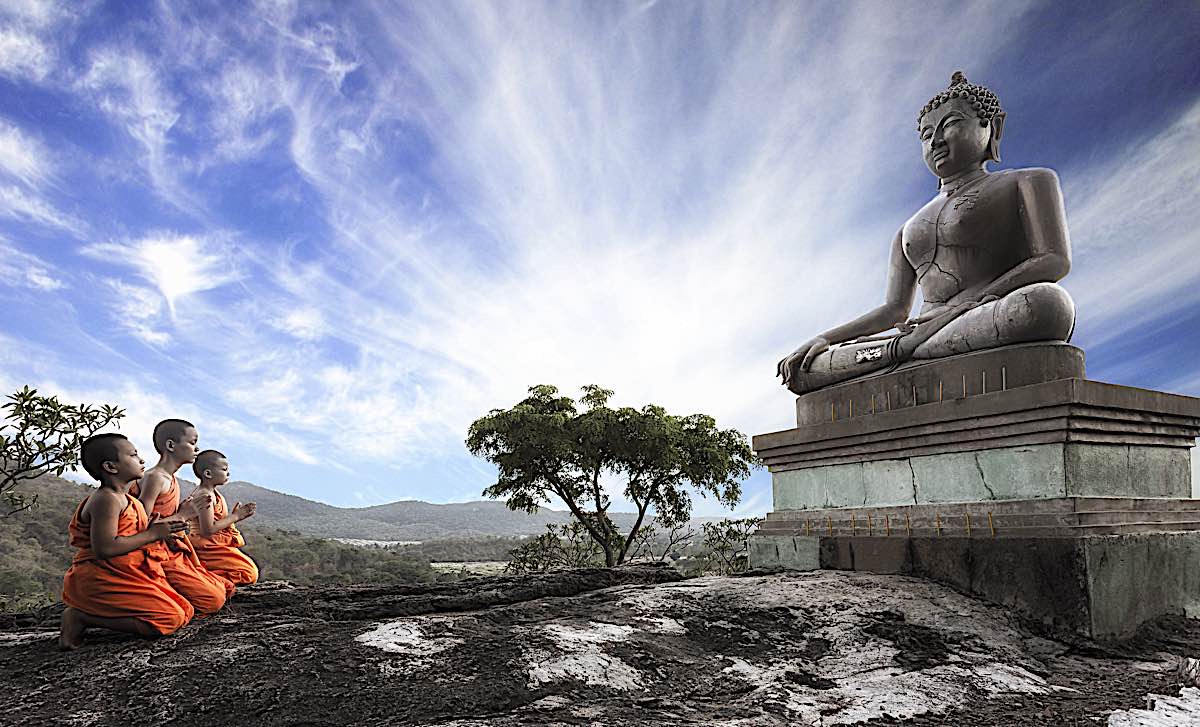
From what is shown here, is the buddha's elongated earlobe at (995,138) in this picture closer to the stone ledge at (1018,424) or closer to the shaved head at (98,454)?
the stone ledge at (1018,424)

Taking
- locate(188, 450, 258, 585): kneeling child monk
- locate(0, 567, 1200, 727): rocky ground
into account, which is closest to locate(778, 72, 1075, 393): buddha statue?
locate(0, 567, 1200, 727): rocky ground

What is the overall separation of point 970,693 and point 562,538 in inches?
483

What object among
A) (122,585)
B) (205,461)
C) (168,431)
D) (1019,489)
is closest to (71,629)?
(122,585)

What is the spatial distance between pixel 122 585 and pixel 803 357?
15.7 feet

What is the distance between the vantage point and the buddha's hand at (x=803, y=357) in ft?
20.7

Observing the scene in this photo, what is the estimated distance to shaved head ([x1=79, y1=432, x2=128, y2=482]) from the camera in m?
3.49

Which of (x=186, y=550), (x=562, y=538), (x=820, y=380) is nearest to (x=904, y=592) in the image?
(x=820, y=380)

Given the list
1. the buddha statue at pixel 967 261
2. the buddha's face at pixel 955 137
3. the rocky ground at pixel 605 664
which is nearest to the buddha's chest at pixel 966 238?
the buddha statue at pixel 967 261

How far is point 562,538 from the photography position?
50.0 feet

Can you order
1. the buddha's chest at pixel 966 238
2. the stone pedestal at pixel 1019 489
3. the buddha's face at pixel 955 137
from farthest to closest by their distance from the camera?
the buddha's face at pixel 955 137, the buddha's chest at pixel 966 238, the stone pedestal at pixel 1019 489

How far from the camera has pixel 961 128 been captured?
6066mm

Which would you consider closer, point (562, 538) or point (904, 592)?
point (904, 592)

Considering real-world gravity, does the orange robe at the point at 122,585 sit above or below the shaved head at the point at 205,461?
below

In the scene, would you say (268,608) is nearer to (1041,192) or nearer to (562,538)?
(1041,192)
